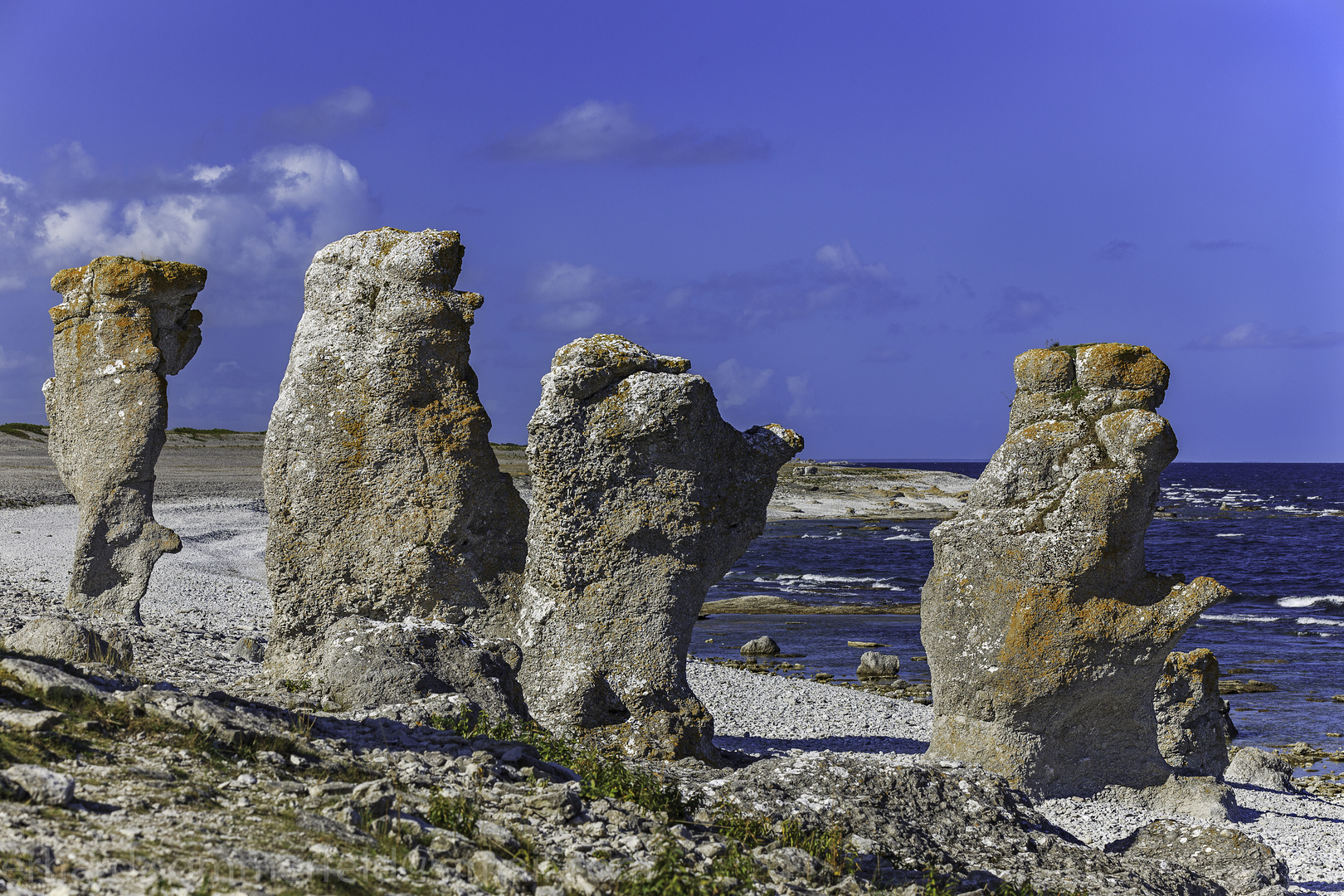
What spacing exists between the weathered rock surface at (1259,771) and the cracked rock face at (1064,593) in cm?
394

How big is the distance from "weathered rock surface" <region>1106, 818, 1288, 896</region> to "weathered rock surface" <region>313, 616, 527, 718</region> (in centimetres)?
547

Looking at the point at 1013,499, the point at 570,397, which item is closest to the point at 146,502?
the point at 570,397

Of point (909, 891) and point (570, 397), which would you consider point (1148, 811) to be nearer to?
point (909, 891)

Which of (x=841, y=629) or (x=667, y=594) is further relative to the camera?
(x=841, y=629)

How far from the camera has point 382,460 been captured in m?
12.0

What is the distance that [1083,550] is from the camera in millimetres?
11008

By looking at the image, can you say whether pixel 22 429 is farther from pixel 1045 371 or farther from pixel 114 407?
pixel 1045 371

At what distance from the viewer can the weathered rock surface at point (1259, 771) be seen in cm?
1487

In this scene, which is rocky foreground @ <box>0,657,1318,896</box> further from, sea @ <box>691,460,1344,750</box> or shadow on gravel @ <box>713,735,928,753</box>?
sea @ <box>691,460,1344,750</box>

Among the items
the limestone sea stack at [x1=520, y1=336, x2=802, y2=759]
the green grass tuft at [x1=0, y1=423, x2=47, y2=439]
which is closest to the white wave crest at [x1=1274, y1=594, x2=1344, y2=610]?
the limestone sea stack at [x1=520, y1=336, x2=802, y2=759]

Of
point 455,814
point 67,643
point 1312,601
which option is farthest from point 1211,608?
point 455,814

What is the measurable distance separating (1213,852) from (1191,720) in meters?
4.38

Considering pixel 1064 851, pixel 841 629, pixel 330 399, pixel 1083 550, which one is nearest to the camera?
pixel 1064 851

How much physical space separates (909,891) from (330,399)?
8183 millimetres
